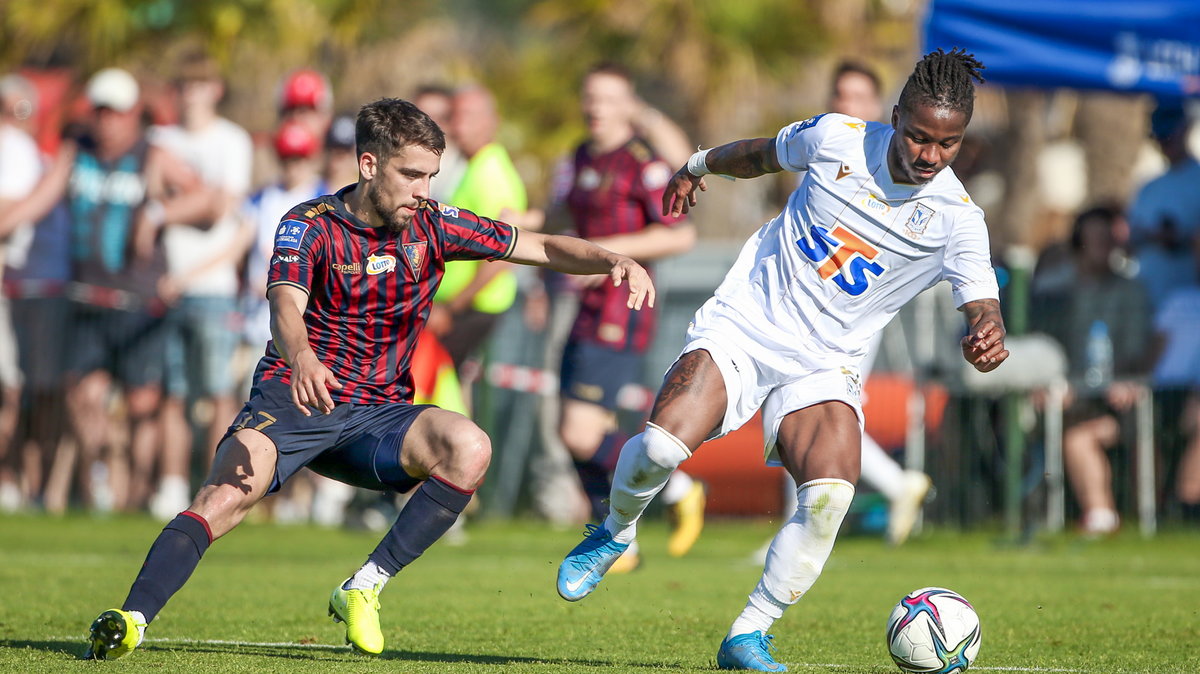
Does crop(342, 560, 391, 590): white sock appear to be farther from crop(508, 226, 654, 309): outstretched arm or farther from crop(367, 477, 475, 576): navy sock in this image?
crop(508, 226, 654, 309): outstretched arm

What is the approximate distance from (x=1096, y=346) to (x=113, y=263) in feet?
25.0

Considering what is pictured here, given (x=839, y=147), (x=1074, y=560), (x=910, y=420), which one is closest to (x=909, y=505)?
(x=1074, y=560)

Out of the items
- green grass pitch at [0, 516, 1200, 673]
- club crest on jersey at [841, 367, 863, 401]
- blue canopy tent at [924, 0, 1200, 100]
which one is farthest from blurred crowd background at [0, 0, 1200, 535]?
club crest on jersey at [841, 367, 863, 401]

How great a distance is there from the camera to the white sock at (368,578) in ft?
18.7

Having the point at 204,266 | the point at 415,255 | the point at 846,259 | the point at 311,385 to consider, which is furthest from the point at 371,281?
the point at 204,266

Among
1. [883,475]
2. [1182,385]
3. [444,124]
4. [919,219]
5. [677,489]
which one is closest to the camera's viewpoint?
A: [919,219]

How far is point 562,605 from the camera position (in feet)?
25.2

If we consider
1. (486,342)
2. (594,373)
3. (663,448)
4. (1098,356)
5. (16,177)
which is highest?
(16,177)

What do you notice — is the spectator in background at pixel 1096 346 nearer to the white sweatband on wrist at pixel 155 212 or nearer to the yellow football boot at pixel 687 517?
the yellow football boot at pixel 687 517

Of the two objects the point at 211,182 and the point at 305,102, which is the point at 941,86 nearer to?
the point at 305,102

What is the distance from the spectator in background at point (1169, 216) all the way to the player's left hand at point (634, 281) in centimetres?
735

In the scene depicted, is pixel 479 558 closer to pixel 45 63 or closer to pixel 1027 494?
pixel 1027 494

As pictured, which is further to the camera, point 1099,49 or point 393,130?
point 1099,49

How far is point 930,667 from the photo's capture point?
17.5 feet
